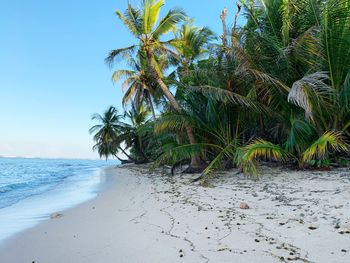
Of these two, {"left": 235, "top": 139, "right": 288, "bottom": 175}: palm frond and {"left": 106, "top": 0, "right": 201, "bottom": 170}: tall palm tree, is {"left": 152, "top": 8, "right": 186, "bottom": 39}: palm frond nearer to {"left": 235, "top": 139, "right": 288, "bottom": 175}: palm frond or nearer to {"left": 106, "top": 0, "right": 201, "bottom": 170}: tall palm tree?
{"left": 106, "top": 0, "right": 201, "bottom": 170}: tall palm tree

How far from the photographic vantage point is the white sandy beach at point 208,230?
10.2 ft

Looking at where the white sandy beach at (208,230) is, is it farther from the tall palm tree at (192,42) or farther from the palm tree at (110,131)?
the palm tree at (110,131)

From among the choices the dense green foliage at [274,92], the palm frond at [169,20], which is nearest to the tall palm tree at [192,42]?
the palm frond at [169,20]

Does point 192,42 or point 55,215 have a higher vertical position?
point 192,42

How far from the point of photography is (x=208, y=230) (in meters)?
3.96

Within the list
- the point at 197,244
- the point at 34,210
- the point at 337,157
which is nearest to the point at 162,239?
the point at 197,244

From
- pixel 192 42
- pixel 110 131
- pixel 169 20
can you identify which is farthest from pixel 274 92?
pixel 110 131

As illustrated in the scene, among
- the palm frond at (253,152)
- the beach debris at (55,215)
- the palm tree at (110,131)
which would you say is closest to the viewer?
the beach debris at (55,215)

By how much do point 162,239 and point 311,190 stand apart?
11.4 feet

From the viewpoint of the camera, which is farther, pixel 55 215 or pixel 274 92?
pixel 274 92

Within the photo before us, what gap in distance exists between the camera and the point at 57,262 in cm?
314

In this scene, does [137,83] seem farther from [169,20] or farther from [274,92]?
[274,92]

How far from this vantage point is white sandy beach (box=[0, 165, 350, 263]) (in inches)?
122

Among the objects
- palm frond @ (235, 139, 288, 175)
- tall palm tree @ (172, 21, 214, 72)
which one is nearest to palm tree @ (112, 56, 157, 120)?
tall palm tree @ (172, 21, 214, 72)
